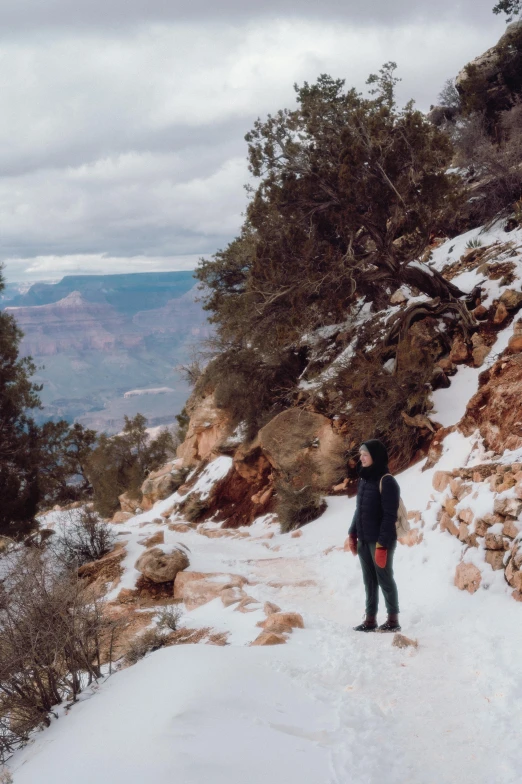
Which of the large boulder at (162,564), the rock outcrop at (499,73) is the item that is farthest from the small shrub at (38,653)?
the rock outcrop at (499,73)

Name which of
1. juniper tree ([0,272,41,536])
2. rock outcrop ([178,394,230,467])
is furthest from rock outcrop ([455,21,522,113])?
juniper tree ([0,272,41,536])

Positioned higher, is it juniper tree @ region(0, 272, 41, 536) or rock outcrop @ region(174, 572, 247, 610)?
juniper tree @ region(0, 272, 41, 536)

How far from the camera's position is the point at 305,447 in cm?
1456

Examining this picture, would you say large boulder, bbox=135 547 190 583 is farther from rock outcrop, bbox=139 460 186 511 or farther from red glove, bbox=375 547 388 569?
rock outcrop, bbox=139 460 186 511

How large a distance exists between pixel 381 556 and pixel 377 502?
0.53 metres

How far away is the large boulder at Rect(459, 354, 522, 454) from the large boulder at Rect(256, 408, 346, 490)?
417 cm

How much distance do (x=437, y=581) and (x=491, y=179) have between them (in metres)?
17.2

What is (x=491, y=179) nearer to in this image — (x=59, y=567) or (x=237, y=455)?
(x=237, y=455)

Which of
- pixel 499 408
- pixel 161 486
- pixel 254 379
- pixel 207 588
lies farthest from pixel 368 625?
pixel 161 486

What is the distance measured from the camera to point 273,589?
833 cm

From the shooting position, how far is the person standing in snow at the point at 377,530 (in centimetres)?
→ 554

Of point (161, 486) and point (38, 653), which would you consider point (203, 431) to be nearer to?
point (161, 486)

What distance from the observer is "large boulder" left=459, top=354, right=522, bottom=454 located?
27.3ft

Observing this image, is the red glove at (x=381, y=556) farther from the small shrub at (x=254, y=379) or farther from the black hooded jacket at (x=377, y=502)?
the small shrub at (x=254, y=379)
